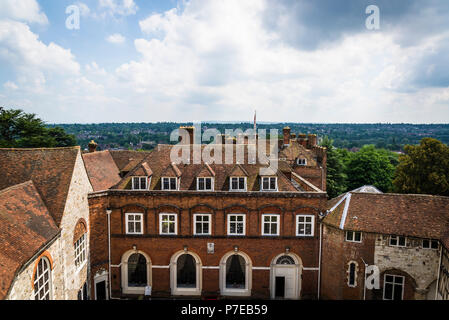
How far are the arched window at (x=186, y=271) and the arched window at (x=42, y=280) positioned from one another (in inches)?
463

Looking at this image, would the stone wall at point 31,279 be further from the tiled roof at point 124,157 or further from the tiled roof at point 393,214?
the tiled roof at point 393,214

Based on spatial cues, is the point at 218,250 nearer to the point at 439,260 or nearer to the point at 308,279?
the point at 308,279

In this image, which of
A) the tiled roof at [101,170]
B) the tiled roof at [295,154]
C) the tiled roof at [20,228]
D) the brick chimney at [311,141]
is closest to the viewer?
the tiled roof at [20,228]

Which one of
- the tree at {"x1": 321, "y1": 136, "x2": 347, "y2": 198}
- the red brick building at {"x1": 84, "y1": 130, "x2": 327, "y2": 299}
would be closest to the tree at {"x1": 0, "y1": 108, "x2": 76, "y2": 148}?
the red brick building at {"x1": 84, "y1": 130, "x2": 327, "y2": 299}

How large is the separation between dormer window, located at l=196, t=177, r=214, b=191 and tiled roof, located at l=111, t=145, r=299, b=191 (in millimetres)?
543

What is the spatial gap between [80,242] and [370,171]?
54879mm

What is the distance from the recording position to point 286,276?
26.9m

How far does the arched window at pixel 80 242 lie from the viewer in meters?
21.9

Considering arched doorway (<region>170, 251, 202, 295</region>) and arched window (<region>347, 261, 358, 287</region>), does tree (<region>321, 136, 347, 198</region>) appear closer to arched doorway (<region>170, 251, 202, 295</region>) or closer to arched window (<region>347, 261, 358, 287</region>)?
arched window (<region>347, 261, 358, 287</region>)

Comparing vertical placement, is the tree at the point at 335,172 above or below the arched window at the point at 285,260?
above

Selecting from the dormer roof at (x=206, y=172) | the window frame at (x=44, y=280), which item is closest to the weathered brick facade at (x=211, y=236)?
the dormer roof at (x=206, y=172)

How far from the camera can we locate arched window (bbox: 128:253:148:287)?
89.4ft

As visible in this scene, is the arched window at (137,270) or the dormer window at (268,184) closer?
the dormer window at (268,184)
